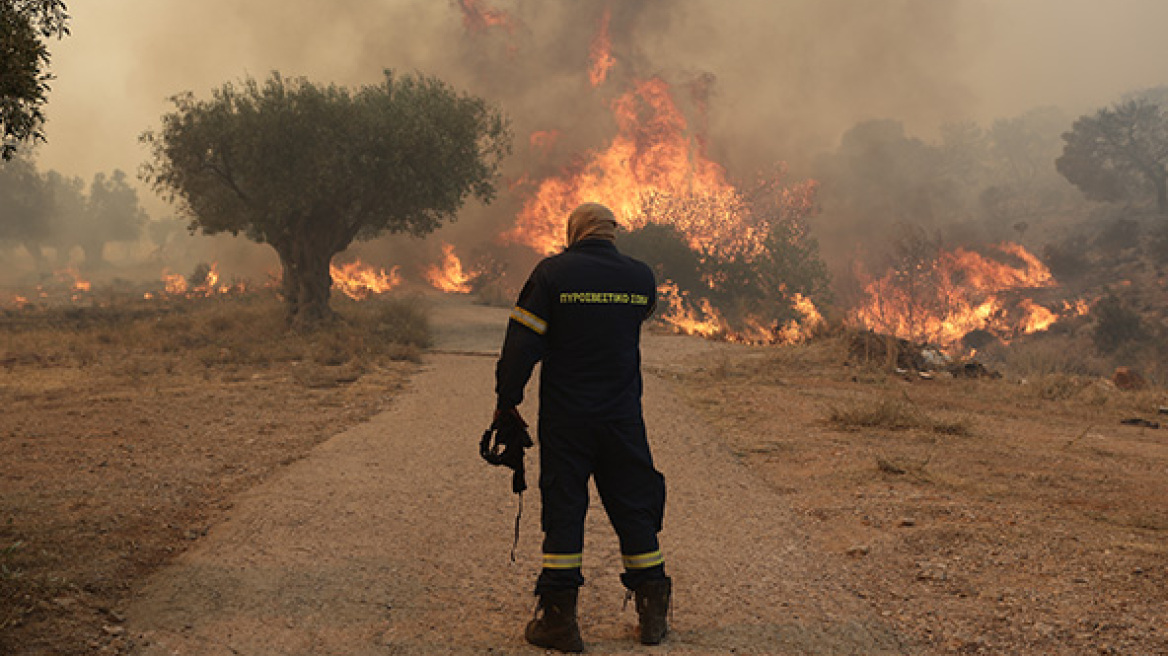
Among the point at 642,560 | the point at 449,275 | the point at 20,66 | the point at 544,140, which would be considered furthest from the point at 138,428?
the point at 544,140

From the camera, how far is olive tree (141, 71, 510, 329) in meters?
21.8

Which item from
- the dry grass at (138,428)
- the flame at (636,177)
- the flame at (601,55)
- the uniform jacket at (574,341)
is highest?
the flame at (601,55)

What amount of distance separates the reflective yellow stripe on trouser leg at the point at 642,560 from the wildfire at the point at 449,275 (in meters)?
40.3

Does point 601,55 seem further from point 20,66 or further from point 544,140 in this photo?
point 20,66

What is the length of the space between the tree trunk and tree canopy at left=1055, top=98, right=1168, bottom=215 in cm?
6839

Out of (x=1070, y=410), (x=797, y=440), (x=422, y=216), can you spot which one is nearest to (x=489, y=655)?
(x=797, y=440)

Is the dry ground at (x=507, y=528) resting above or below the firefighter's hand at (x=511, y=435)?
below

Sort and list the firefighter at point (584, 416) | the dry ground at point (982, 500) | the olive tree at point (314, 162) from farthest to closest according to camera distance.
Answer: the olive tree at point (314, 162), the dry ground at point (982, 500), the firefighter at point (584, 416)

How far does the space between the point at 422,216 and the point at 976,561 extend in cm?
2140

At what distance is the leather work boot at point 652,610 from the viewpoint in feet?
13.7

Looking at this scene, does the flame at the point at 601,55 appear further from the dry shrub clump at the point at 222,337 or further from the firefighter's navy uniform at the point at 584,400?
the firefighter's navy uniform at the point at 584,400

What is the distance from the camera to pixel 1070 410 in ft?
45.2

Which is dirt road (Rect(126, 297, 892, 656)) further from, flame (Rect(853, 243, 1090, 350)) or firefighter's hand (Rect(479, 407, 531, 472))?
flame (Rect(853, 243, 1090, 350))

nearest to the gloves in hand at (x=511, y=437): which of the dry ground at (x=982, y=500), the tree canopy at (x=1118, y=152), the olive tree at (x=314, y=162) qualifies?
the dry ground at (x=982, y=500)
